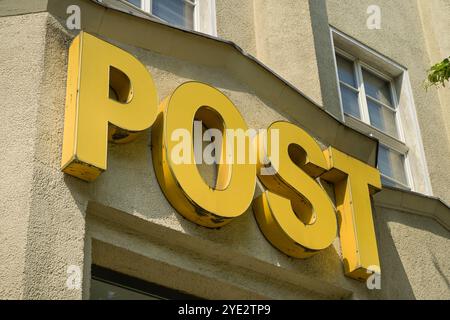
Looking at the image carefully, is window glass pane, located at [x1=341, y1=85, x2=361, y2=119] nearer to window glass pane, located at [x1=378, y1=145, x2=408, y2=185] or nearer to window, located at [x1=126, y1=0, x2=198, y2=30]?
window glass pane, located at [x1=378, y1=145, x2=408, y2=185]

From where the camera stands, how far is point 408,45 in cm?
1353

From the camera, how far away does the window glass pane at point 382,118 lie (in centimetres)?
1247

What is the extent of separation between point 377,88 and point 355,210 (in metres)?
4.39

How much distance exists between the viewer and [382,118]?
12641mm

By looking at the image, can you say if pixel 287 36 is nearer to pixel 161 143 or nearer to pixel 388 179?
pixel 388 179

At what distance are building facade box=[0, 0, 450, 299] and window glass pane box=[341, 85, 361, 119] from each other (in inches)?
1.2

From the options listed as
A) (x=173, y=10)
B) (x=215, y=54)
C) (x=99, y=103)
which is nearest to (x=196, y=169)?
(x=99, y=103)

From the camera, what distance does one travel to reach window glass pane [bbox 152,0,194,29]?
1052 centimetres

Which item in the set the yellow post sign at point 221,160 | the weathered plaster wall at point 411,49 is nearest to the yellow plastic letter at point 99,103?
the yellow post sign at point 221,160

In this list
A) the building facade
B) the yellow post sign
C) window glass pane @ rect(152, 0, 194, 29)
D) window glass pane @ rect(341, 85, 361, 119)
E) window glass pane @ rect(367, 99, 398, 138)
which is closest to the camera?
the building facade

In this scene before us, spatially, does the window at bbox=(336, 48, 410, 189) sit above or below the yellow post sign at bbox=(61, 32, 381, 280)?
above

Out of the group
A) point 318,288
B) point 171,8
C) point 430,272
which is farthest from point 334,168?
point 171,8

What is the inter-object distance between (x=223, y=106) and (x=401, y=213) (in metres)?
3.09

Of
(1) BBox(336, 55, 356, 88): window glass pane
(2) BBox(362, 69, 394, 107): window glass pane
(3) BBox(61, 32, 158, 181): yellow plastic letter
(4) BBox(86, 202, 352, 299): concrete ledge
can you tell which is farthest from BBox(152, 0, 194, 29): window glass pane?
(4) BBox(86, 202, 352, 299): concrete ledge
